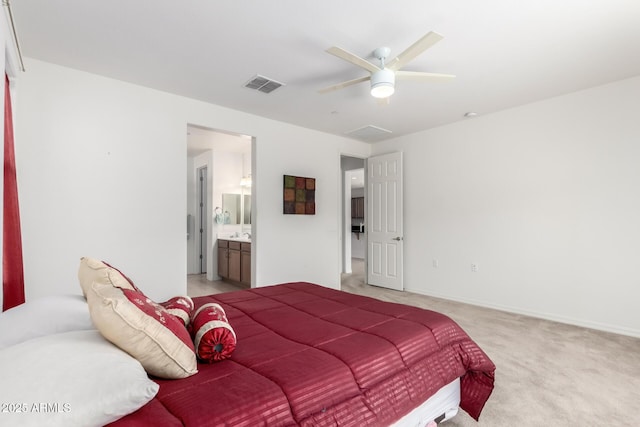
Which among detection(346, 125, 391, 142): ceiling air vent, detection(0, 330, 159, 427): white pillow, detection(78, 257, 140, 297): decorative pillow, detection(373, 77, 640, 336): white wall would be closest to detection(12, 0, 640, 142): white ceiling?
detection(373, 77, 640, 336): white wall

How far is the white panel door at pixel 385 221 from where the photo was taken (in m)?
5.46

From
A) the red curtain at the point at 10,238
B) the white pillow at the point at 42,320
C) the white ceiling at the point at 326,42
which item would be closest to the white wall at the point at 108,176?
the white ceiling at the point at 326,42

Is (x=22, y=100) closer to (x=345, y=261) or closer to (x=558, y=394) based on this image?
(x=558, y=394)

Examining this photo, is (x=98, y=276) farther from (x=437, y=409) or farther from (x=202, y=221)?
(x=202, y=221)

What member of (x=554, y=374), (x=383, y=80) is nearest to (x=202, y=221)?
(x=383, y=80)

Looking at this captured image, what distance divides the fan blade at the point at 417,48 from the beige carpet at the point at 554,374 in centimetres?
237

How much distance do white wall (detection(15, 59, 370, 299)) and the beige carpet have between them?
2.88 m

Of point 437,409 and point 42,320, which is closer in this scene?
point 42,320

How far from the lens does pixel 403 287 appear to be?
214 inches

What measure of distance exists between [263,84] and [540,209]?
3585 millimetres

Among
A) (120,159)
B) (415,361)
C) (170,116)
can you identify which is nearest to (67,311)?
(415,361)

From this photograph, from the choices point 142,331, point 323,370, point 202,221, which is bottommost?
point 323,370

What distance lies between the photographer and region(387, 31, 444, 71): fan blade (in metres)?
2.10

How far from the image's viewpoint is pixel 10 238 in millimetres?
2305
